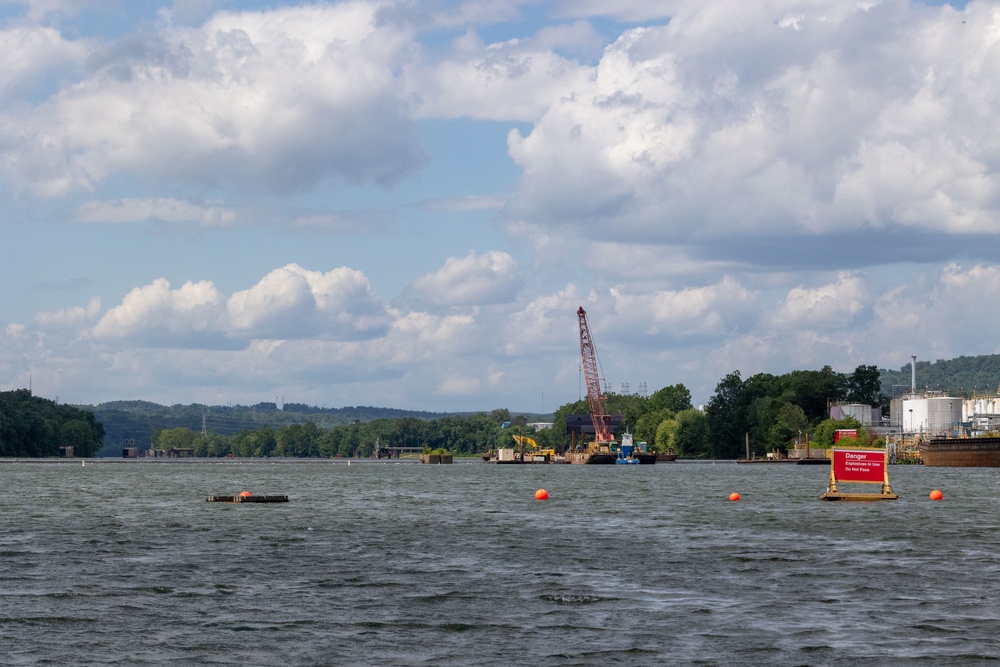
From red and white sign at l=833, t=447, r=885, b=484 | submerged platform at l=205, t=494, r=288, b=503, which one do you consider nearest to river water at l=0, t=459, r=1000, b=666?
red and white sign at l=833, t=447, r=885, b=484

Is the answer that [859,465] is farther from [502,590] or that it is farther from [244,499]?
[502,590]

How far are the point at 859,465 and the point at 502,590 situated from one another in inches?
2121

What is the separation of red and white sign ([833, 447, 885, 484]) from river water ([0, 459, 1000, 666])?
708 centimetres

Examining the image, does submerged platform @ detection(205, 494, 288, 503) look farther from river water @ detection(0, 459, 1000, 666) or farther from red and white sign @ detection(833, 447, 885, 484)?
red and white sign @ detection(833, 447, 885, 484)

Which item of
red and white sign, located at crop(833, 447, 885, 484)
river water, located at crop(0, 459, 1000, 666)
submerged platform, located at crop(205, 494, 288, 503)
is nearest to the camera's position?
river water, located at crop(0, 459, 1000, 666)

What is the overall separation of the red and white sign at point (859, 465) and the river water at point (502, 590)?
279 inches

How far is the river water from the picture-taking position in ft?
113

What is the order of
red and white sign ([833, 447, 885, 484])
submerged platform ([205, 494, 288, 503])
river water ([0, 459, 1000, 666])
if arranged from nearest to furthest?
river water ([0, 459, 1000, 666])
red and white sign ([833, 447, 885, 484])
submerged platform ([205, 494, 288, 503])

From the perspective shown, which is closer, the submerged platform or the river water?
the river water

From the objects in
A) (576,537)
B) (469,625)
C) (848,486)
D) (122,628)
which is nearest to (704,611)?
(469,625)

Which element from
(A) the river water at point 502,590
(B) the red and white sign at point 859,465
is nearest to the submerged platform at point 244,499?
(A) the river water at point 502,590

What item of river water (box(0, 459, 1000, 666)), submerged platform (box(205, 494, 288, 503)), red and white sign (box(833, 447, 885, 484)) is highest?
red and white sign (box(833, 447, 885, 484))

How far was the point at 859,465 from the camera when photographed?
93375 millimetres

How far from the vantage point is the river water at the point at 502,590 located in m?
34.3
